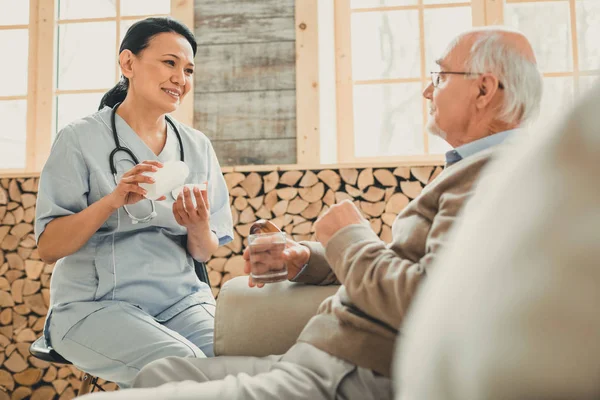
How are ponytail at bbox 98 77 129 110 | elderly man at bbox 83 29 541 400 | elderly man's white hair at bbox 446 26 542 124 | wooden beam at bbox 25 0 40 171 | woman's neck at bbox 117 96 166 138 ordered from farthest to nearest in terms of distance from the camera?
wooden beam at bbox 25 0 40 171, ponytail at bbox 98 77 129 110, woman's neck at bbox 117 96 166 138, elderly man's white hair at bbox 446 26 542 124, elderly man at bbox 83 29 541 400

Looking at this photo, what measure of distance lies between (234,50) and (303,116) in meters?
0.51

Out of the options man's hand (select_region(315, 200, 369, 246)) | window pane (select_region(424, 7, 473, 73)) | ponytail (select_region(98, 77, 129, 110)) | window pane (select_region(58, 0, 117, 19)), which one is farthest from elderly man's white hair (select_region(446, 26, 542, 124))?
window pane (select_region(58, 0, 117, 19))

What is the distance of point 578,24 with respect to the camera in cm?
333

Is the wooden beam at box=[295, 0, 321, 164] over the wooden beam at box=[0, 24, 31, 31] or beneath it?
beneath

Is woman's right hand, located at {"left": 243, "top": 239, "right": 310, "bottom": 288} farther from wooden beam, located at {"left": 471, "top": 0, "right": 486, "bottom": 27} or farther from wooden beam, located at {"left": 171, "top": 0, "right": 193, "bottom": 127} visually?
wooden beam, located at {"left": 471, "top": 0, "right": 486, "bottom": 27}

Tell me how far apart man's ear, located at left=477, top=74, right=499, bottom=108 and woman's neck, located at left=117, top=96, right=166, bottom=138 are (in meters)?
1.04

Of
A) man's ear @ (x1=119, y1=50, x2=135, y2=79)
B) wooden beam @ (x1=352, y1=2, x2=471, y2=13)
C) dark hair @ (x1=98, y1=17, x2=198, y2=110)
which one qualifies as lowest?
man's ear @ (x1=119, y1=50, x2=135, y2=79)

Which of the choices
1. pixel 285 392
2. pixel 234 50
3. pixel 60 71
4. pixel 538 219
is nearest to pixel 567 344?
pixel 538 219

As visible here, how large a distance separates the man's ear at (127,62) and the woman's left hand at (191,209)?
1.64 ft

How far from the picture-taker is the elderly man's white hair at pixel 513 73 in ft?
4.35

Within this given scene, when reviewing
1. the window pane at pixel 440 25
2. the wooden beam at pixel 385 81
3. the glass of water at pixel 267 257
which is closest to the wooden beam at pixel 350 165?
the wooden beam at pixel 385 81

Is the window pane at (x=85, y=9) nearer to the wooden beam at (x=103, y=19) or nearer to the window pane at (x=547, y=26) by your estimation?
the wooden beam at (x=103, y=19)

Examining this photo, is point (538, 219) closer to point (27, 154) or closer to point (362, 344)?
point (362, 344)

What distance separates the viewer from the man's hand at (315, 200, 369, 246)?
116 centimetres
